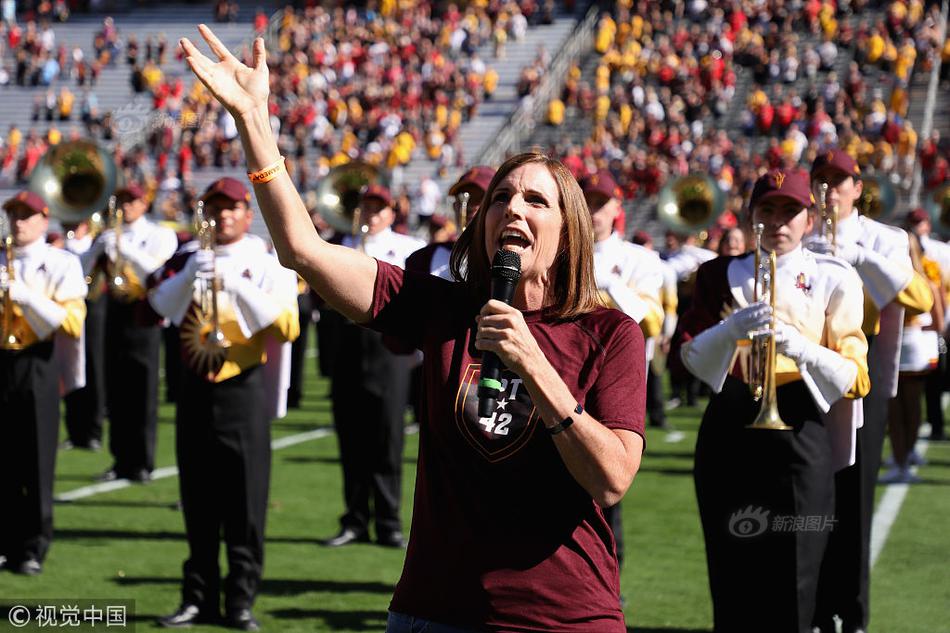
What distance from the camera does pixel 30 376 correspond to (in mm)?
7746

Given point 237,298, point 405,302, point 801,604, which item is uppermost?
point 405,302

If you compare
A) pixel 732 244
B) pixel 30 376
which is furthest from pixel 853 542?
pixel 732 244

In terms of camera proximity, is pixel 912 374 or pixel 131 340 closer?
pixel 912 374

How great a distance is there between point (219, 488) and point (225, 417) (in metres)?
0.33

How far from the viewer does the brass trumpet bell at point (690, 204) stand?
597 inches

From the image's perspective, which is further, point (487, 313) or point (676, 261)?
point (676, 261)

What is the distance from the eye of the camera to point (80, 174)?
12078 mm

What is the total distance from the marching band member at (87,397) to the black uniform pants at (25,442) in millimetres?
4356

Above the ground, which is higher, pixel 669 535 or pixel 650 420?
pixel 669 535

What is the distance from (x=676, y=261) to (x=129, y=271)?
629 centimetres

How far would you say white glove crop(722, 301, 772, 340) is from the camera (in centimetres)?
492

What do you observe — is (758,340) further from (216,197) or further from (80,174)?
(80,174)

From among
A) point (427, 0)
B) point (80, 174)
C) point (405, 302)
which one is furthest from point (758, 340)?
point (427, 0)

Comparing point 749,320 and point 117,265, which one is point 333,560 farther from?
point 749,320
